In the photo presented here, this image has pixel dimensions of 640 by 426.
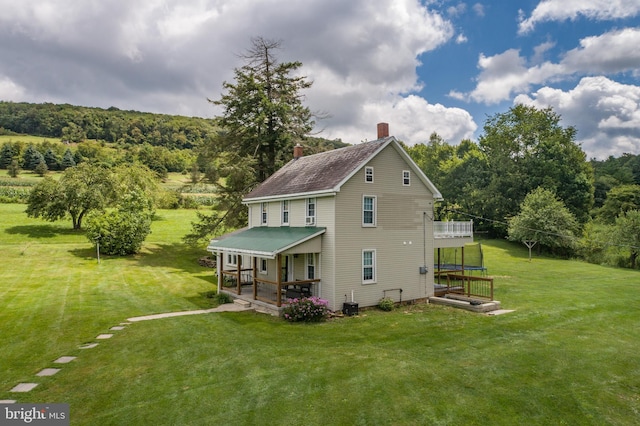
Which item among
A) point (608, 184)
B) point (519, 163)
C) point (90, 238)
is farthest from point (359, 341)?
point (608, 184)

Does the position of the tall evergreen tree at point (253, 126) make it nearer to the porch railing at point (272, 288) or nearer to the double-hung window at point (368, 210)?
the porch railing at point (272, 288)

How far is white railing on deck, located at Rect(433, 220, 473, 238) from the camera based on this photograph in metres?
22.4

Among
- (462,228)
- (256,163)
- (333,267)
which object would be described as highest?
(256,163)

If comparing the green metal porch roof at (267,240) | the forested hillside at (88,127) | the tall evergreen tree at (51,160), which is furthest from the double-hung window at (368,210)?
the forested hillside at (88,127)

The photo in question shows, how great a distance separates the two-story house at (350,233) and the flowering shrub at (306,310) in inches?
28.8

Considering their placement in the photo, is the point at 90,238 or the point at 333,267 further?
the point at 90,238

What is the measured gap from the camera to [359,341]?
45.8 ft

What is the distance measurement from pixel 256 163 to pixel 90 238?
14.7 meters

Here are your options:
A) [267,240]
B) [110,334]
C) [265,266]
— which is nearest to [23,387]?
[110,334]

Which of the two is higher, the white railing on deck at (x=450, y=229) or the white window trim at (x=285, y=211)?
the white window trim at (x=285, y=211)

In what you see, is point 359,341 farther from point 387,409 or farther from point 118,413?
point 118,413

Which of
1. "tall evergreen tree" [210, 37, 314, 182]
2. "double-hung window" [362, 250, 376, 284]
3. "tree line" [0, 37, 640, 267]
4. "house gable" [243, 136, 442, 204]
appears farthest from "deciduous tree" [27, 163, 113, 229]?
"double-hung window" [362, 250, 376, 284]

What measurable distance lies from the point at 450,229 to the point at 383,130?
7.04 metres

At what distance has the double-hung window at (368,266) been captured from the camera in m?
19.2
